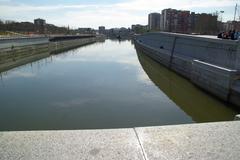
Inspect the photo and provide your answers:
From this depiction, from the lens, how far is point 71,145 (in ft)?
12.5

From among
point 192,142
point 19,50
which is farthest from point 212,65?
point 19,50

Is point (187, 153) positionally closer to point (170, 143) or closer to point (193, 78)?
point (170, 143)

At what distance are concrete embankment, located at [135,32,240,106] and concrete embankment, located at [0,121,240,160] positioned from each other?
8.32m

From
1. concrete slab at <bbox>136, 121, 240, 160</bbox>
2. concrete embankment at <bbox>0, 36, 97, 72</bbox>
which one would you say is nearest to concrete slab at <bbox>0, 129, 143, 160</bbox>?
concrete slab at <bbox>136, 121, 240, 160</bbox>

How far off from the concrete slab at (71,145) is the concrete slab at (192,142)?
24 cm

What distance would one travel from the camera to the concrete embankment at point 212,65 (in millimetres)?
12206

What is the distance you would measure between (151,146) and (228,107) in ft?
31.7

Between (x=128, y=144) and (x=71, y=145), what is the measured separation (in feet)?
2.99

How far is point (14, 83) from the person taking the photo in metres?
18.2

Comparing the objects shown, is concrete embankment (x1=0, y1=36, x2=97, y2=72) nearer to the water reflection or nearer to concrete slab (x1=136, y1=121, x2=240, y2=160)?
the water reflection

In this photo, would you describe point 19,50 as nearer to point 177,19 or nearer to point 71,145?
point 71,145

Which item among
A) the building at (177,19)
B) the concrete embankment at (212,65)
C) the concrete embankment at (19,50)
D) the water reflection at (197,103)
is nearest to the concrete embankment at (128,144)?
the water reflection at (197,103)

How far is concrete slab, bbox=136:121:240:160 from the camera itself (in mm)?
3590

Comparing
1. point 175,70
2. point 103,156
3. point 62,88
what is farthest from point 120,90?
point 103,156
